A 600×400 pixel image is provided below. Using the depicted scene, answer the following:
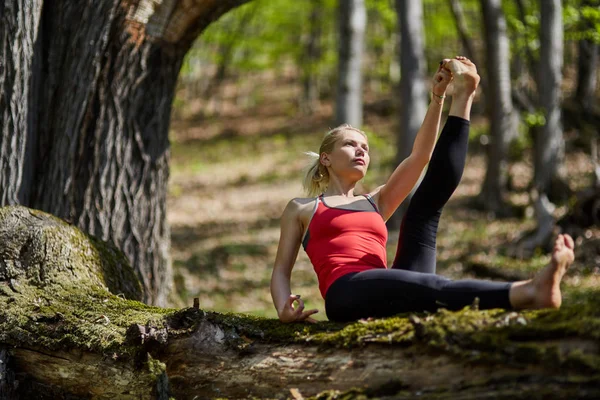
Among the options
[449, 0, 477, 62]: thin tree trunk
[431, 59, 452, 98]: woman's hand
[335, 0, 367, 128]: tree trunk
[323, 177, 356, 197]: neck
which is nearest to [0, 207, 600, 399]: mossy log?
[323, 177, 356, 197]: neck

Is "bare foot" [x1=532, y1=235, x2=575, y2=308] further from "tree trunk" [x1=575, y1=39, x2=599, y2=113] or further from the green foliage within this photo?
"tree trunk" [x1=575, y1=39, x2=599, y2=113]

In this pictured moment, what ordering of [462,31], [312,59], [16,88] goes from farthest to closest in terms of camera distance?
1. [312,59]
2. [462,31]
3. [16,88]

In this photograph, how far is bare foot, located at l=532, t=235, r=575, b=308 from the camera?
120 inches

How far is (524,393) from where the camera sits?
8.93ft

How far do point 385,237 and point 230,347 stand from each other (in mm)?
1137

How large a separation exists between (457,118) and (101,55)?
3.23 meters

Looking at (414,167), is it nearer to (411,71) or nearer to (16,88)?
(16,88)

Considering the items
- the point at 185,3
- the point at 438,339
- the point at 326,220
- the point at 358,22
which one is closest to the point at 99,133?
the point at 185,3

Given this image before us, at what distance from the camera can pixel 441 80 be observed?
4.13m

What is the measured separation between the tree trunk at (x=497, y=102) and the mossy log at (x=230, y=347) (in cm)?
1023

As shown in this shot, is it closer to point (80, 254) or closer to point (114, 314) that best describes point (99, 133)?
point (80, 254)

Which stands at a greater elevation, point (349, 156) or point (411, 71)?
point (411, 71)

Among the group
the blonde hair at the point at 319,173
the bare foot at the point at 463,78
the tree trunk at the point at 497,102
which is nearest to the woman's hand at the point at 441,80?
the bare foot at the point at 463,78

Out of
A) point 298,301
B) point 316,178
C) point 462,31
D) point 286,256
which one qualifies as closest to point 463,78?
point 316,178
